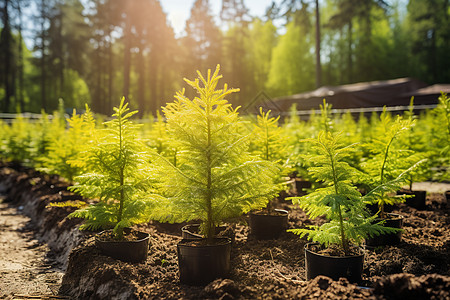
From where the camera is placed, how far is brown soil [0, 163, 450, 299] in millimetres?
2213

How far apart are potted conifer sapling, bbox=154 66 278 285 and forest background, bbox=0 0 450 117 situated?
26.0 m

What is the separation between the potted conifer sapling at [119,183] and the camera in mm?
3297

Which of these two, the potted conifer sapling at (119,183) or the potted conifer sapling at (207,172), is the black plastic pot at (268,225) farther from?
the potted conifer sapling at (119,183)

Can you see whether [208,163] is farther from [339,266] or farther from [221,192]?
[339,266]

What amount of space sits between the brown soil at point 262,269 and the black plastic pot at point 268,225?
0.41 feet

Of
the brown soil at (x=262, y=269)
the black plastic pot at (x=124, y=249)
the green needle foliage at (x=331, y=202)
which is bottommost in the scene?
the brown soil at (x=262, y=269)

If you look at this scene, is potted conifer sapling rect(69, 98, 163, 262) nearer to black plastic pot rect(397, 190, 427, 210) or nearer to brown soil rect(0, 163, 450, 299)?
brown soil rect(0, 163, 450, 299)

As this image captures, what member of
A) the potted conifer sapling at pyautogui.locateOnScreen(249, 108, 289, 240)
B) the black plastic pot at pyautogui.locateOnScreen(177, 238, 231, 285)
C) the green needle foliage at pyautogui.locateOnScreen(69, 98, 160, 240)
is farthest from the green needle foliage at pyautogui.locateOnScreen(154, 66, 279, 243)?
the potted conifer sapling at pyautogui.locateOnScreen(249, 108, 289, 240)

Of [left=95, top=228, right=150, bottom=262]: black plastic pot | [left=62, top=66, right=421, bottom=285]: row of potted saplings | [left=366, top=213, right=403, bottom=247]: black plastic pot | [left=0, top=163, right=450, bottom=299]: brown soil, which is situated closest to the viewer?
[left=0, top=163, right=450, bottom=299]: brown soil

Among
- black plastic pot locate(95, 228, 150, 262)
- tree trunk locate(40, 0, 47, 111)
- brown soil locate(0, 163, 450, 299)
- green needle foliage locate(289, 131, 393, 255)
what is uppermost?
tree trunk locate(40, 0, 47, 111)

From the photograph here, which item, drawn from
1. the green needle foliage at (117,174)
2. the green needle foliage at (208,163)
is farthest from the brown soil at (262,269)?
the green needle foliage at (208,163)

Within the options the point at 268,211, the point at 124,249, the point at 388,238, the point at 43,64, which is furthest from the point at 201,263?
the point at 43,64

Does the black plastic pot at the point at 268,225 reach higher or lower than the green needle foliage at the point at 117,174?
lower

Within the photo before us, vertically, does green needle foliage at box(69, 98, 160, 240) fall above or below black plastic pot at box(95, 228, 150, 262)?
above
